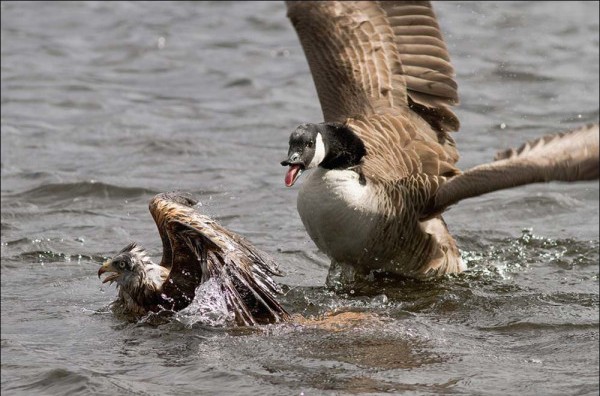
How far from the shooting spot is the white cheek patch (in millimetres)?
8609

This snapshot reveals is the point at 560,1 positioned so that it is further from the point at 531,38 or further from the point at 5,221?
the point at 5,221

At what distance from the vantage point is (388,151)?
31.4ft

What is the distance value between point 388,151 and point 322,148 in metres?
1.01

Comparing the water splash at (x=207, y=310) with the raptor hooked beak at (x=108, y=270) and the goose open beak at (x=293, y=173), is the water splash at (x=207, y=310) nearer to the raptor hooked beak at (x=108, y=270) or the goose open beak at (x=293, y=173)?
the raptor hooked beak at (x=108, y=270)

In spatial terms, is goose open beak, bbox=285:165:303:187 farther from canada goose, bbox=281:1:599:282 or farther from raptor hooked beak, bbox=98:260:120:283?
raptor hooked beak, bbox=98:260:120:283

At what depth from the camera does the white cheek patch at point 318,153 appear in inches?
339

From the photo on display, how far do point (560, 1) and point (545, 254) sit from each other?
8.92m

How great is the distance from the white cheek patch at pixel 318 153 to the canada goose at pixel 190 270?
86cm

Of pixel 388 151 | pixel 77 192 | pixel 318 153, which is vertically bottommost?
pixel 77 192

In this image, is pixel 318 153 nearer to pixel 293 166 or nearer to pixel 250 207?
pixel 293 166

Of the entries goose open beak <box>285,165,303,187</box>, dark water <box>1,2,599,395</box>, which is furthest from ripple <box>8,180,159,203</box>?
goose open beak <box>285,165,303,187</box>

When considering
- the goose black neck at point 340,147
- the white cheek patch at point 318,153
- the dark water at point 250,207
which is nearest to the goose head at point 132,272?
the dark water at point 250,207

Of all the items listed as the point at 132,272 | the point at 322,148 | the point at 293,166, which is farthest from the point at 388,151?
the point at 132,272

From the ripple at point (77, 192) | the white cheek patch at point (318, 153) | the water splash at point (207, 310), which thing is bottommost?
the water splash at point (207, 310)
